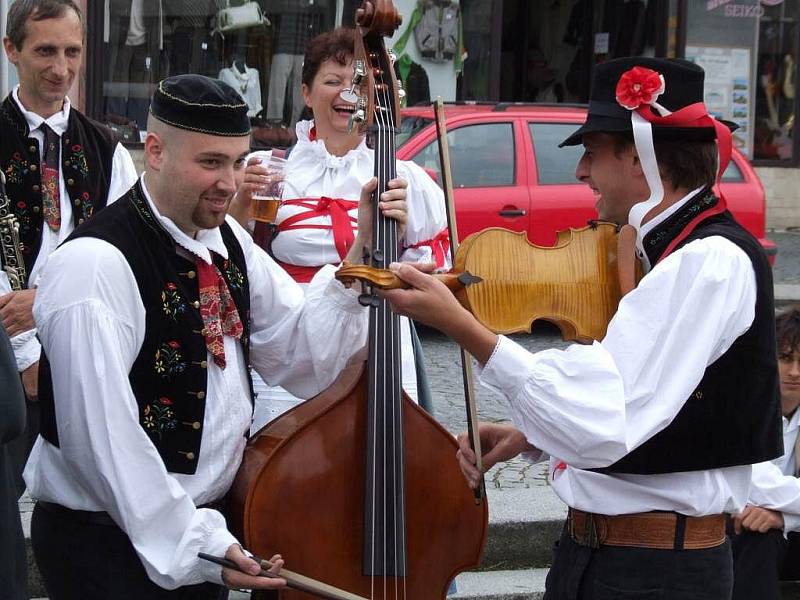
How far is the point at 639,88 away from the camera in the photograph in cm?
247

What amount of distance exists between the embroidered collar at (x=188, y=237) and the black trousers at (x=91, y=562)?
595mm

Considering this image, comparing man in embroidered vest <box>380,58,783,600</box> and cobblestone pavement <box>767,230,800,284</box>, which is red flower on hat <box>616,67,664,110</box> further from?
cobblestone pavement <box>767,230,800,284</box>

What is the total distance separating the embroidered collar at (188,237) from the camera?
269 centimetres

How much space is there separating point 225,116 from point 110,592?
3.33 feet

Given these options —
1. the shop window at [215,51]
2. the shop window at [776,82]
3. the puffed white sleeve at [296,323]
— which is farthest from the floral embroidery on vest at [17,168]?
the shop window at [776,82]

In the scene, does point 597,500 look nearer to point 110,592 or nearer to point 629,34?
point 110,592

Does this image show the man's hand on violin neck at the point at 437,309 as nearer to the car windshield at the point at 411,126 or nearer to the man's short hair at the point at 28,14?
the man's short hair at the point at 28,14

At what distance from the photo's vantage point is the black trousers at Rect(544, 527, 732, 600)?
2541mm

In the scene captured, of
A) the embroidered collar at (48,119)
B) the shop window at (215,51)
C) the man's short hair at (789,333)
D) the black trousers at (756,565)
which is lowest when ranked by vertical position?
the black trousers at (756,565)

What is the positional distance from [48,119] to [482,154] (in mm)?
5121

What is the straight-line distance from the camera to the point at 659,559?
8.32ft

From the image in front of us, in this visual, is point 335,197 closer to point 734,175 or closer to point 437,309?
point 437,309

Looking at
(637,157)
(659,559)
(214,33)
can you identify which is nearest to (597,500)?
(659,559)

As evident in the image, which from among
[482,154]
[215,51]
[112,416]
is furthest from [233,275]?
[215,51]
